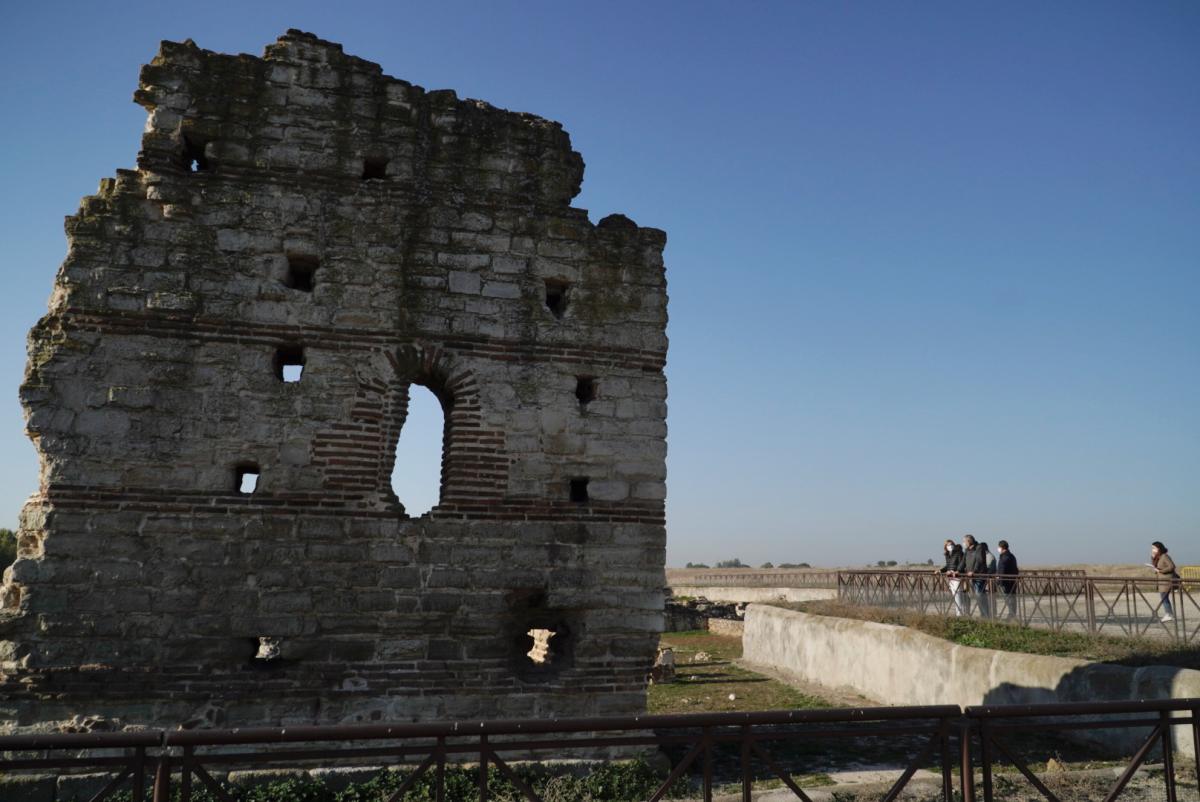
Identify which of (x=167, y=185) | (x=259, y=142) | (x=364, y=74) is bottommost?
(x=167, y=185)

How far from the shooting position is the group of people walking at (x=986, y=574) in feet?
40.4

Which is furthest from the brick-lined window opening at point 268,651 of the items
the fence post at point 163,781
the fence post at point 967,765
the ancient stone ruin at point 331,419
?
the fence post at point 967,765

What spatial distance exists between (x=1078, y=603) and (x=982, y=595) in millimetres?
1470

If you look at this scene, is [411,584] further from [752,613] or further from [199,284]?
[752,613]

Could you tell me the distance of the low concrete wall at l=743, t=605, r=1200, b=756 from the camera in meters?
8.01

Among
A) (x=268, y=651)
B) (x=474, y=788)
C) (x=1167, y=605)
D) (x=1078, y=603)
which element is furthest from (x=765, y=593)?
(x=474, y=788)

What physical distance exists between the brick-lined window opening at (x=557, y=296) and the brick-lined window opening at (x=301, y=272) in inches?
90.4

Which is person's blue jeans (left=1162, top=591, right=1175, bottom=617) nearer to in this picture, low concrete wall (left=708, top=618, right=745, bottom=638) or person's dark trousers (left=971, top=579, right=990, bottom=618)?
person's dark trousers (left=971, top=579, right=990, bottom=618)

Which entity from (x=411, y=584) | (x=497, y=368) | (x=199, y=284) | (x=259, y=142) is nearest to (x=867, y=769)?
(x=411, y=584)

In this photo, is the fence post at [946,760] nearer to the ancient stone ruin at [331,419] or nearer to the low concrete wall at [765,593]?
the ancient stone ruin at [331,419]

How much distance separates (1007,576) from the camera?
12695mm

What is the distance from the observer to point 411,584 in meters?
7.50

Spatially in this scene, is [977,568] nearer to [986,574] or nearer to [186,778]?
[986,574]

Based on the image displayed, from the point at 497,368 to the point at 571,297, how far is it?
1.10 m
